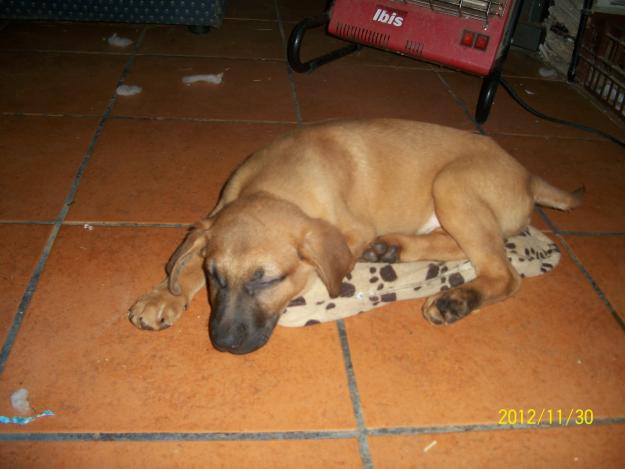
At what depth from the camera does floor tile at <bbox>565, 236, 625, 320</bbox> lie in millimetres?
2463

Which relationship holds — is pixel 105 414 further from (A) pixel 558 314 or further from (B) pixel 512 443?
(A) pixel 558 314

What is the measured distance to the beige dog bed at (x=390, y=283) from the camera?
7.17ft

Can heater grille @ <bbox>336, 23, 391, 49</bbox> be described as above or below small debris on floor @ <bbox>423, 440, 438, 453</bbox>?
above

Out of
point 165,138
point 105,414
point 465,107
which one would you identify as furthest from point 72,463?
point 465,107

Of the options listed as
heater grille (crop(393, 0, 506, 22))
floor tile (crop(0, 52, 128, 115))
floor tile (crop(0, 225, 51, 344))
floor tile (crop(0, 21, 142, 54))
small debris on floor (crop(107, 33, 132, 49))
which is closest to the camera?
floor tile (crop(0, 225, 51, 344))

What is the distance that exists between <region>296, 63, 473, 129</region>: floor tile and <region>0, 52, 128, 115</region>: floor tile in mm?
1556

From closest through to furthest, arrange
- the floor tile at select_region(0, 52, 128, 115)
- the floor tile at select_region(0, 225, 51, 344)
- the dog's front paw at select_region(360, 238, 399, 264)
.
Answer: the floor tile at select_region(0, 225, 51, 344)
the dog's front paw at select_region(360, 238, 399, 264)
the floor tile at select_region(0, 52, 128, 115)

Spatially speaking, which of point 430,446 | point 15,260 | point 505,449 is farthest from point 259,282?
point 15,260

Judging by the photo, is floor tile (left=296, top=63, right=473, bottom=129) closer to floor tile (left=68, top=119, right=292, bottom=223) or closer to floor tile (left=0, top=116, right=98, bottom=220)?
floor tile (left=68, top=119, right=292, bottom=223)

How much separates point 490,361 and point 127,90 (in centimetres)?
329

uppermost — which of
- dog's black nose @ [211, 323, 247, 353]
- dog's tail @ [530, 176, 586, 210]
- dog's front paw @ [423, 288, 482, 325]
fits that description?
dog's tail @ [530, 176, 586, 210]

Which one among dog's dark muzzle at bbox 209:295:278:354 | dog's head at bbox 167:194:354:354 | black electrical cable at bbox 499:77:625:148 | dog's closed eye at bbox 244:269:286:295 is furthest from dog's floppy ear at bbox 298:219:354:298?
black electrical cable at bbox 499:77:625:148

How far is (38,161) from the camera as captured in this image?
10.1 feet
